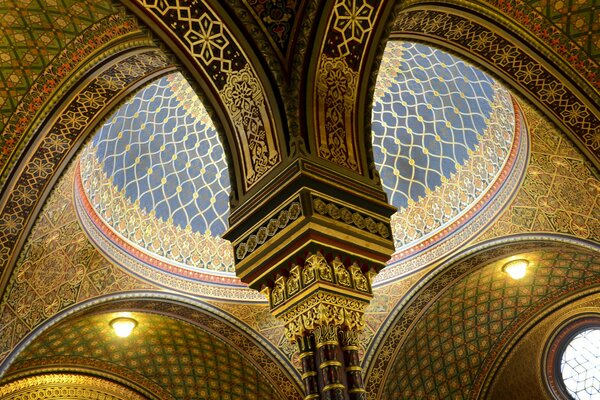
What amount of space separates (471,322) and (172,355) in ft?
15.7

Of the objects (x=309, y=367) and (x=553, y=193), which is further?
(x=553, y=193)

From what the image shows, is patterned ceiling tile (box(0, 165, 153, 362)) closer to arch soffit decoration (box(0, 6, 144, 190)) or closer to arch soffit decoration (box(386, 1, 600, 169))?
arch soffit decoration (box(0, 6, 144, 190))

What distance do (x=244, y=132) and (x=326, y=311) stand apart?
5.31 ft

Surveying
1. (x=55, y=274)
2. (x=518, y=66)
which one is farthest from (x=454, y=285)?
(x=55, y=274)

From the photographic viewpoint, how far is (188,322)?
10.2 m

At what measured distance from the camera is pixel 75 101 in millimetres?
6148

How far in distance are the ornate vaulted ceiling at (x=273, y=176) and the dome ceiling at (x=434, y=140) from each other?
0.03 meters

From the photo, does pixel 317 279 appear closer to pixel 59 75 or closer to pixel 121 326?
pixel 59 75

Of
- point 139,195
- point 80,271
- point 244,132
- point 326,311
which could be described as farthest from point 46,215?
point 326,311

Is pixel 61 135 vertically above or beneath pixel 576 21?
beneath

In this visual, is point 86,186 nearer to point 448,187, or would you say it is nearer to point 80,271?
point 80,271

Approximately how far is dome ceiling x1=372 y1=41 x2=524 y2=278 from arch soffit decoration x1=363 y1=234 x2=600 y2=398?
1.61ft

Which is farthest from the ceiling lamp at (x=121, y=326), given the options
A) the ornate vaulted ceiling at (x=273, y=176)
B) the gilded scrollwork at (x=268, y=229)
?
the gilded scrollwork at (x=268, y=229)

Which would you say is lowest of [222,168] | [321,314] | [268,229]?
[321,314]
